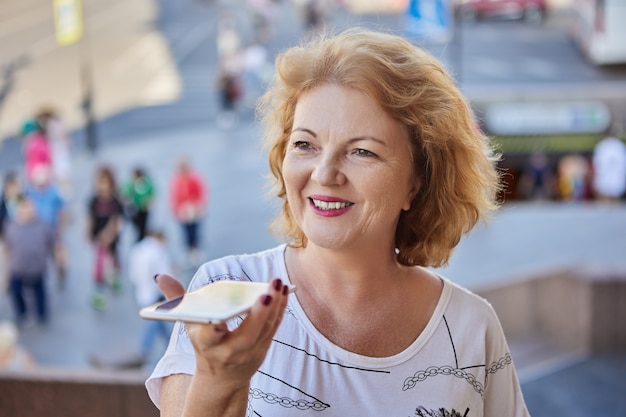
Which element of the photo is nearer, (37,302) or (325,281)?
(325,281)

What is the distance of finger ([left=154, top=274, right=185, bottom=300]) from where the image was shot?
1758mm

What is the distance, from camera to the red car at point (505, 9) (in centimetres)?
3111

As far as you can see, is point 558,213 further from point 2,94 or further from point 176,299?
point 176,299

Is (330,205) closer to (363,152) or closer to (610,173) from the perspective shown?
(363,152)

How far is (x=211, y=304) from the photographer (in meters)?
1.67

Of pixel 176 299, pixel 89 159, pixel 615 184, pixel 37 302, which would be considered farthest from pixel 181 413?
pixel 89 159

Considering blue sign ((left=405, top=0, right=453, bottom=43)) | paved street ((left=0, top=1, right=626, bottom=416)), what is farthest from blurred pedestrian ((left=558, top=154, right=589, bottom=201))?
blue sign ((left=405, top=0, right=453, bottom=43))

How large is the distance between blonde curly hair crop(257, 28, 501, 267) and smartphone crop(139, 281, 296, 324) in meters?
0.52

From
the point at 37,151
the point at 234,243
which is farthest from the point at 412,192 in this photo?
the point at 37,151

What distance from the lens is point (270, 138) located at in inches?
92.4

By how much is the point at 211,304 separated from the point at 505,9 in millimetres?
31126

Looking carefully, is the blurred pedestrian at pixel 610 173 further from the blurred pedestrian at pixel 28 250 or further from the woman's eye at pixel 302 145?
the woman's eye at pixel 302 145

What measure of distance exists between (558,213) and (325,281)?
15.1 metres

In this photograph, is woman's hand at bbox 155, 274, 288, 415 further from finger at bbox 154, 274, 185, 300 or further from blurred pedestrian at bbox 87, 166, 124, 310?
blurred pedestrian at bbox 87, 166, 124, 310
